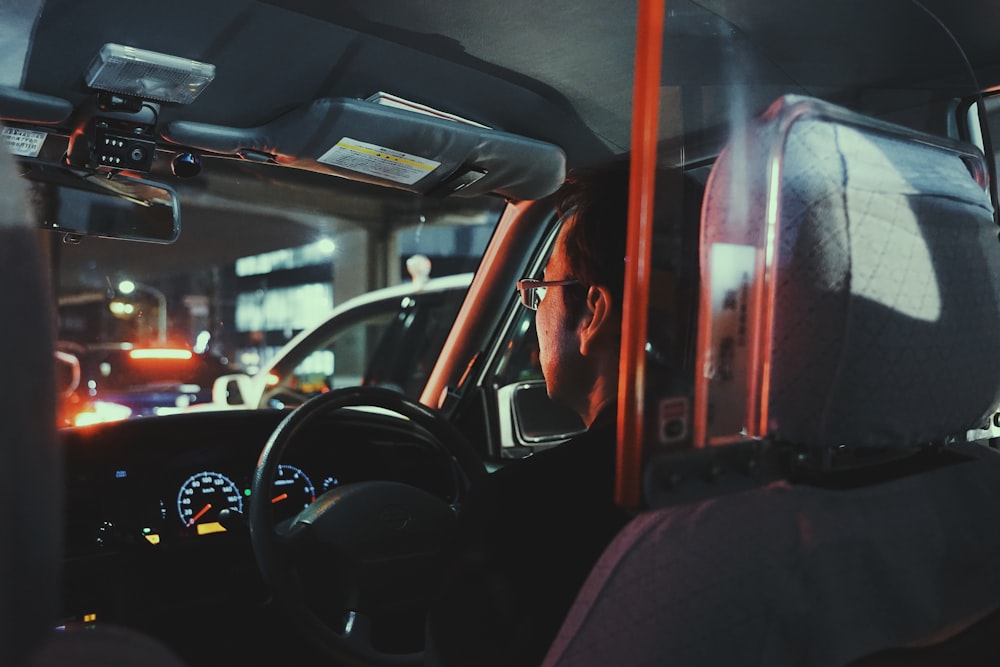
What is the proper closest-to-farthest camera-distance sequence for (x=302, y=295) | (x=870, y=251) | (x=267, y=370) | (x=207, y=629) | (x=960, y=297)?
(x=870, y=251) < (x=960, y=297) < (x=207, y=629) < (x=267, y=370) < (x=302, y=295)

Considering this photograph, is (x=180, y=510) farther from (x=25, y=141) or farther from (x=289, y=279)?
(x=289, y=279)

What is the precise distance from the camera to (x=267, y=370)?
5.87 m

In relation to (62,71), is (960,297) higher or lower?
lower

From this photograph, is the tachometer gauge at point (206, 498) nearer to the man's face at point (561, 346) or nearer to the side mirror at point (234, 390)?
the man's face at point (561, 346)

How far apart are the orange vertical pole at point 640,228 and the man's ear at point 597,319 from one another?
0.71m

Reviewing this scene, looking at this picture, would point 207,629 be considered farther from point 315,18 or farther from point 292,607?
point 315,18

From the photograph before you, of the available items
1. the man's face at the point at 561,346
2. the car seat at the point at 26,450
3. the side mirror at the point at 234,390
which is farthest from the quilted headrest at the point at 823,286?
the side mirror at the point at 234,390

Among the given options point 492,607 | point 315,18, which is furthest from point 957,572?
point 315,18

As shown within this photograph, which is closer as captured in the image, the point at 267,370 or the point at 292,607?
the point at 292,607

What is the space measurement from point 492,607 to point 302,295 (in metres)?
18.2

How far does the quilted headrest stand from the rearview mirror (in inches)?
81.4

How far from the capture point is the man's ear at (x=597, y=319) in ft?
6.30

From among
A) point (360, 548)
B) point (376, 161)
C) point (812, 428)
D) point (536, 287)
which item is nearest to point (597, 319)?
point (536, 287)

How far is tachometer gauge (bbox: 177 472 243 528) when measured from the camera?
9.22 feet
